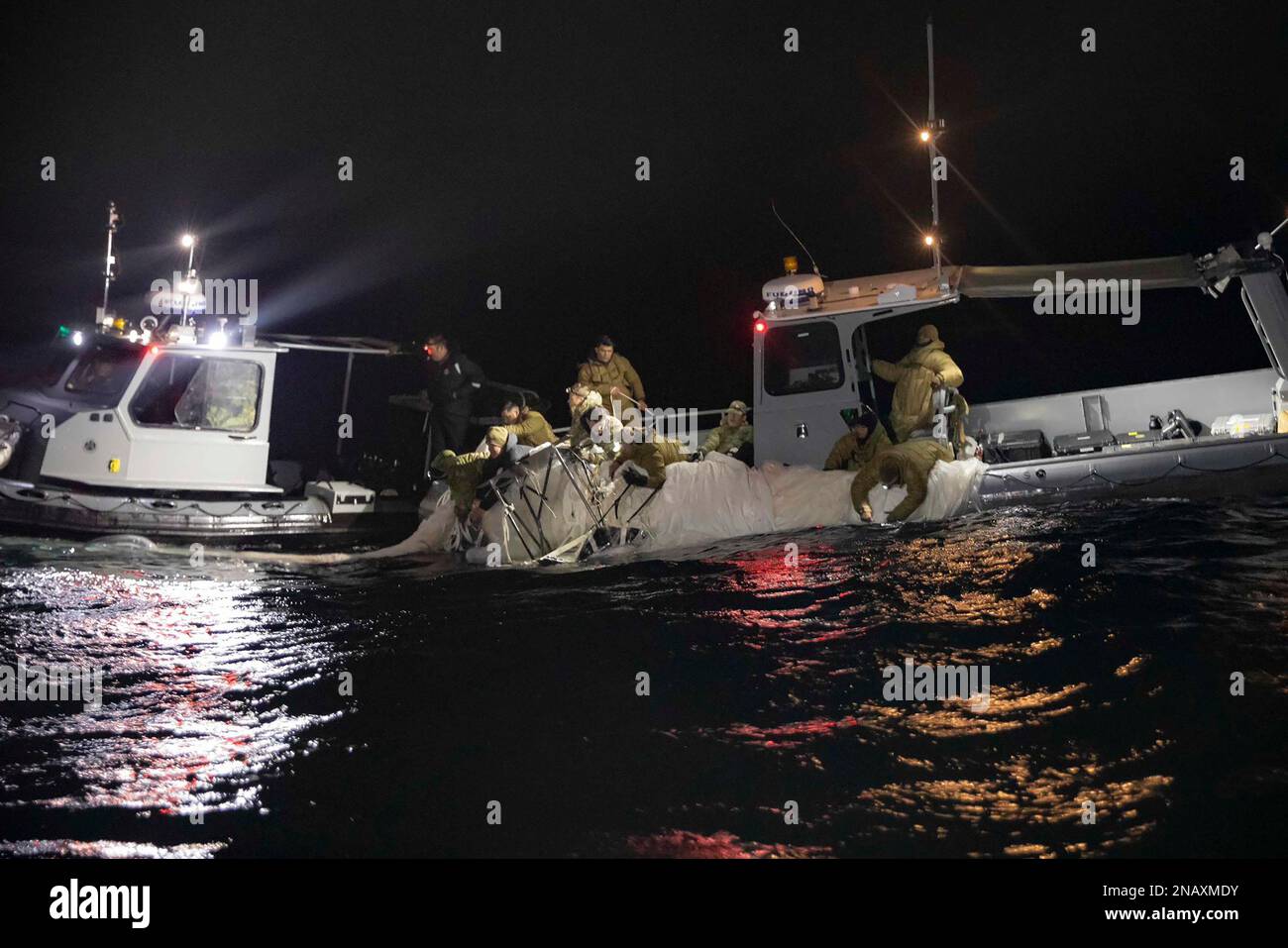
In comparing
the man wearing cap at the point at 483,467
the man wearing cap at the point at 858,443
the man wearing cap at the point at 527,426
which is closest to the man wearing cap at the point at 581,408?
the man wearing cap at the point at 527,426

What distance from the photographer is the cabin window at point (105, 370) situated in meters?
11.9

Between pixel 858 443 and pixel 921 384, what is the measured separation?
2.86 ft

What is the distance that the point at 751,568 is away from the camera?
29.2 ft

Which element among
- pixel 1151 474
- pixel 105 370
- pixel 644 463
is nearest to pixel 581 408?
pixel 644 463

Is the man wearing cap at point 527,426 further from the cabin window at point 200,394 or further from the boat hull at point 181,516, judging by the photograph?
the cabin window at point 200,394

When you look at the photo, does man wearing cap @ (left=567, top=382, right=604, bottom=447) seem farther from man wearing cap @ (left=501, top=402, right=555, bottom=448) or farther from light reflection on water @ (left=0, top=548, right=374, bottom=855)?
light reflection on water @ (left=0, top=548, right=374, bottom=855)

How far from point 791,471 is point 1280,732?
666 centimetres

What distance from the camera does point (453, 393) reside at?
13.3 metres

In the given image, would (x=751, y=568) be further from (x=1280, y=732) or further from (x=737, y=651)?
(x=1280, y=732)

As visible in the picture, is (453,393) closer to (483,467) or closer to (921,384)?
(483,467)

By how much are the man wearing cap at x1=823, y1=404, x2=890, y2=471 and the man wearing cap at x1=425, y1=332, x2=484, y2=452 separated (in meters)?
4.89
